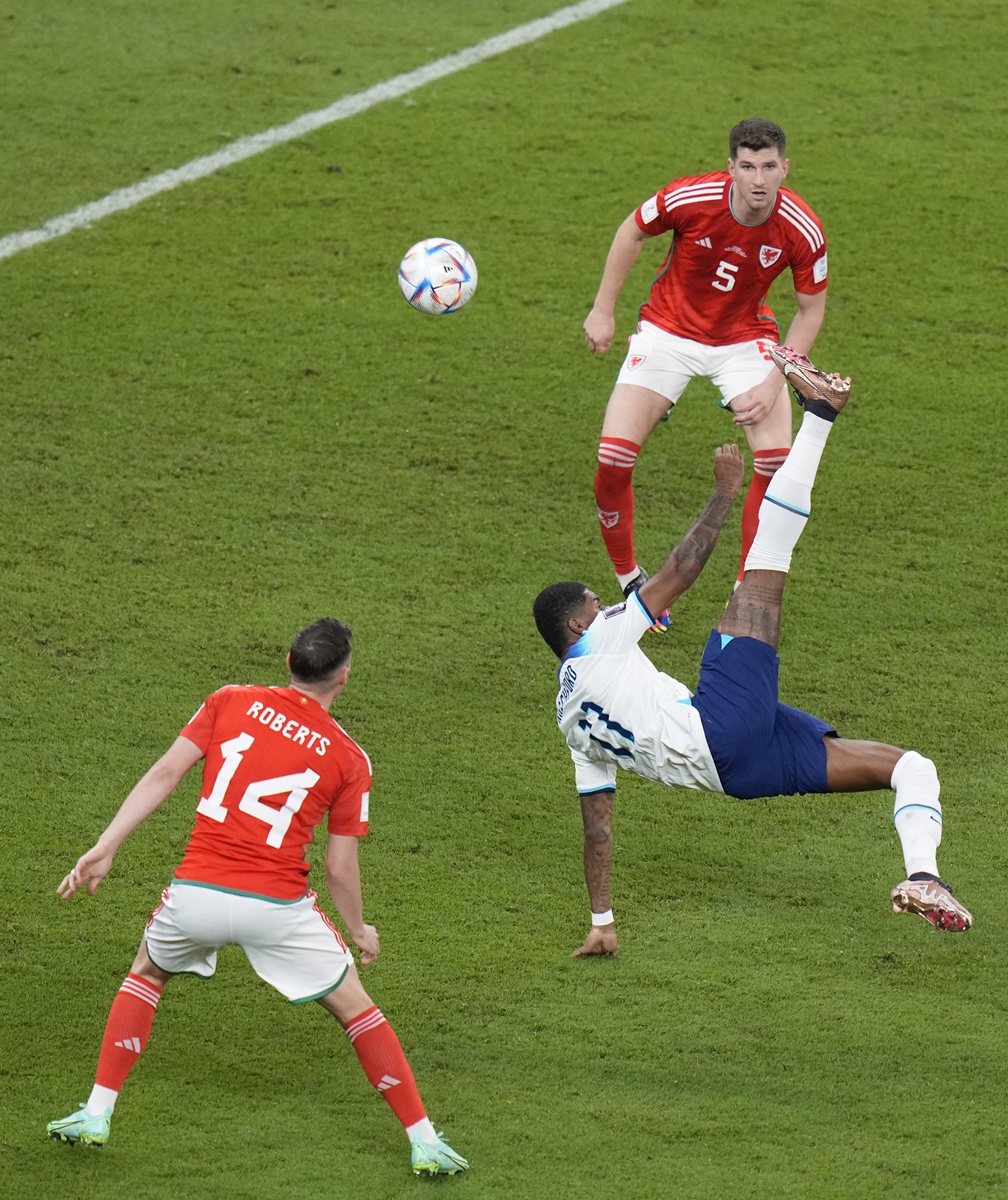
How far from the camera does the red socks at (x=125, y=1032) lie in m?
4.81

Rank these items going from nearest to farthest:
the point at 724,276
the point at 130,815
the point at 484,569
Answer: the point at 130,815, the point at 724,276, the point at 484,569

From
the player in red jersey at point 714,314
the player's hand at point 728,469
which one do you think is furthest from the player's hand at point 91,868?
the player in red jersey at point 714,314

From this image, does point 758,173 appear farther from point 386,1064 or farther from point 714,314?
point 386,1064

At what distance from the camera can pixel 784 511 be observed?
566 cm

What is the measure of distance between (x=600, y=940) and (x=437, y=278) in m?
3.65

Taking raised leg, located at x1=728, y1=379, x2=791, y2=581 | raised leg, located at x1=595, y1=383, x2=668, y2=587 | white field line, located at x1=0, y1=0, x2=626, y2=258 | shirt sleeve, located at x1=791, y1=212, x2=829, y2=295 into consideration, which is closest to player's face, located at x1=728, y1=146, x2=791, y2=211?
shirt sleeve, located at x1=791, y1=212, x2=829, y2=295

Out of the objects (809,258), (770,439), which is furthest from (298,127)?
(770,439)

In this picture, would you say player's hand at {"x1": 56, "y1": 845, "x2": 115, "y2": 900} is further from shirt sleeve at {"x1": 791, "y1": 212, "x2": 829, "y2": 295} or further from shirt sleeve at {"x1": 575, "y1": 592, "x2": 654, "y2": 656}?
shirt sleeve at {"x1": 791, "y1": 212, "x2": 829, "y2": 295}

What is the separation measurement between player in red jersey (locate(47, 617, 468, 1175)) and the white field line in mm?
7380

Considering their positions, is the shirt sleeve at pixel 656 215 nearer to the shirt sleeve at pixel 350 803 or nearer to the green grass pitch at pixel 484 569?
the green grass pitch at pixel 484 569

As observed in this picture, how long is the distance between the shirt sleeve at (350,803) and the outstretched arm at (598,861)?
Result: 1315 mm

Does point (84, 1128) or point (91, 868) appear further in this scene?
point (84, 1128)

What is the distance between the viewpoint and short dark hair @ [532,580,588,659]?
5.47m

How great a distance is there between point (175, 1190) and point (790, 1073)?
2.04m
